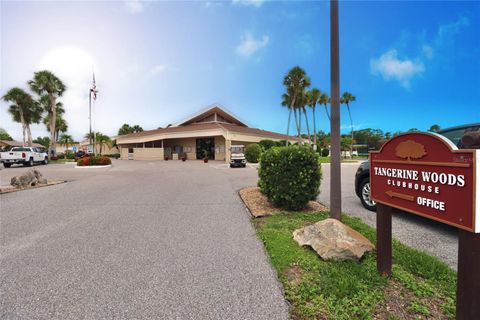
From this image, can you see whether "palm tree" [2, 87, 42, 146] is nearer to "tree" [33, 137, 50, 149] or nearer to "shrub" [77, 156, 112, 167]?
"shrub" [77, 156, 112, 167]

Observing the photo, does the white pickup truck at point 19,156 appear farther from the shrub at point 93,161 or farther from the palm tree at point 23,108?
the palm tree at point 23,108

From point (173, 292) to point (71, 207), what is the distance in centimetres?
579

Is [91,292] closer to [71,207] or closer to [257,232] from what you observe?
[257,232]

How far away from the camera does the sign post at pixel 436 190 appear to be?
197cm

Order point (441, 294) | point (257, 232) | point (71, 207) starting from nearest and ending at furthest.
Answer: point (441, 294) → point (257, 232) → point (71, 207)

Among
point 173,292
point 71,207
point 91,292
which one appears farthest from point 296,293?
point 71,207

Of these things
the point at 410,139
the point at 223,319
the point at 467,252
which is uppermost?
the point at 410,139

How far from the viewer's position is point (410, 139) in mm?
2613

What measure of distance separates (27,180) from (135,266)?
10682 millimetres

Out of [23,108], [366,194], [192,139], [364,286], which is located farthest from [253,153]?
[23,108]

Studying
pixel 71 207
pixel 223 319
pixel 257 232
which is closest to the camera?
pixel 223 319

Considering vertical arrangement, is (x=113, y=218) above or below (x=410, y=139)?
below

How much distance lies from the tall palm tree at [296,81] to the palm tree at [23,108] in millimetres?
38713

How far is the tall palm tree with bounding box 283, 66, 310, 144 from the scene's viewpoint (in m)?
36.8
